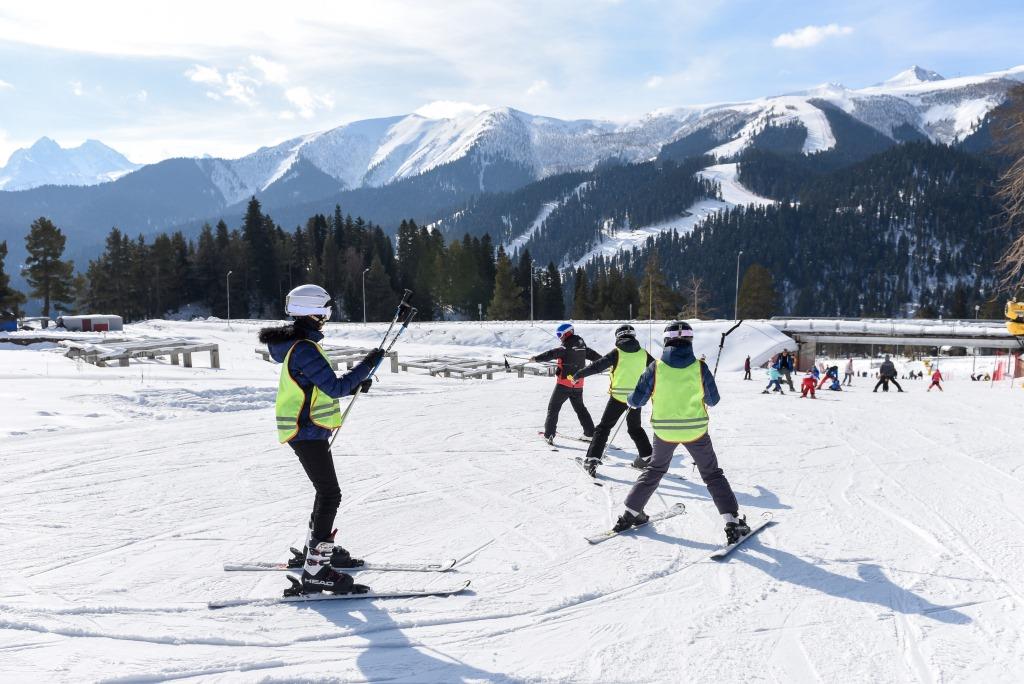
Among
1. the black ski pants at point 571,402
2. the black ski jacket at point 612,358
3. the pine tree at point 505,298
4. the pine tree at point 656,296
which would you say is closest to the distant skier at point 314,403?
the black ski jacket at point 612,358

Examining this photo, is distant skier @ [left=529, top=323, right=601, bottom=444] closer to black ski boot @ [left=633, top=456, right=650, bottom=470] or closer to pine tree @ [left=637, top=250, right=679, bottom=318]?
black ski boot @ [left=633, top=456, right=650, bottom=470]

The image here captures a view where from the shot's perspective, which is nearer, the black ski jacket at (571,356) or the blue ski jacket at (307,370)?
the blue ski jacket at (307,370)

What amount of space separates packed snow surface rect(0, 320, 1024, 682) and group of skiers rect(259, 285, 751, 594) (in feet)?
1.18

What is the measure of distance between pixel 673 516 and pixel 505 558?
2090mm

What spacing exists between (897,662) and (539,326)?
3954cm

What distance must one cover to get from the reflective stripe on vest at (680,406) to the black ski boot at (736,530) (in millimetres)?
914

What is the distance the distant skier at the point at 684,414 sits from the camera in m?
5.48

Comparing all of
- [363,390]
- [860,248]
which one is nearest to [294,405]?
[363,390]

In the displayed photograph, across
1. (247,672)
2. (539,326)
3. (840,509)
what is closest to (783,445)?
(840,509)

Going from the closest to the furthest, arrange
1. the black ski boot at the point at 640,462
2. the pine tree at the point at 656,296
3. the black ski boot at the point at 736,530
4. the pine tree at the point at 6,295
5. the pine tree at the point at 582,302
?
the black ski boot at the point at 736,530 < the black ski boot at the point at 640,462 < the pine tree at the point at 6,295 < the pine tree at the point at 656,296 < the pine tree at the point at 582,302

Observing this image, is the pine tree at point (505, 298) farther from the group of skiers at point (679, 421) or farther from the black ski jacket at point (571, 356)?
the group of skiers at point (679, 421)

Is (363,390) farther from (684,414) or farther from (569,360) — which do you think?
(569,360)

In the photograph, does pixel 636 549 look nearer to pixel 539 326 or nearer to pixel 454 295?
pixel 539 326

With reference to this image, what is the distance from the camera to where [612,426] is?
823 cm
